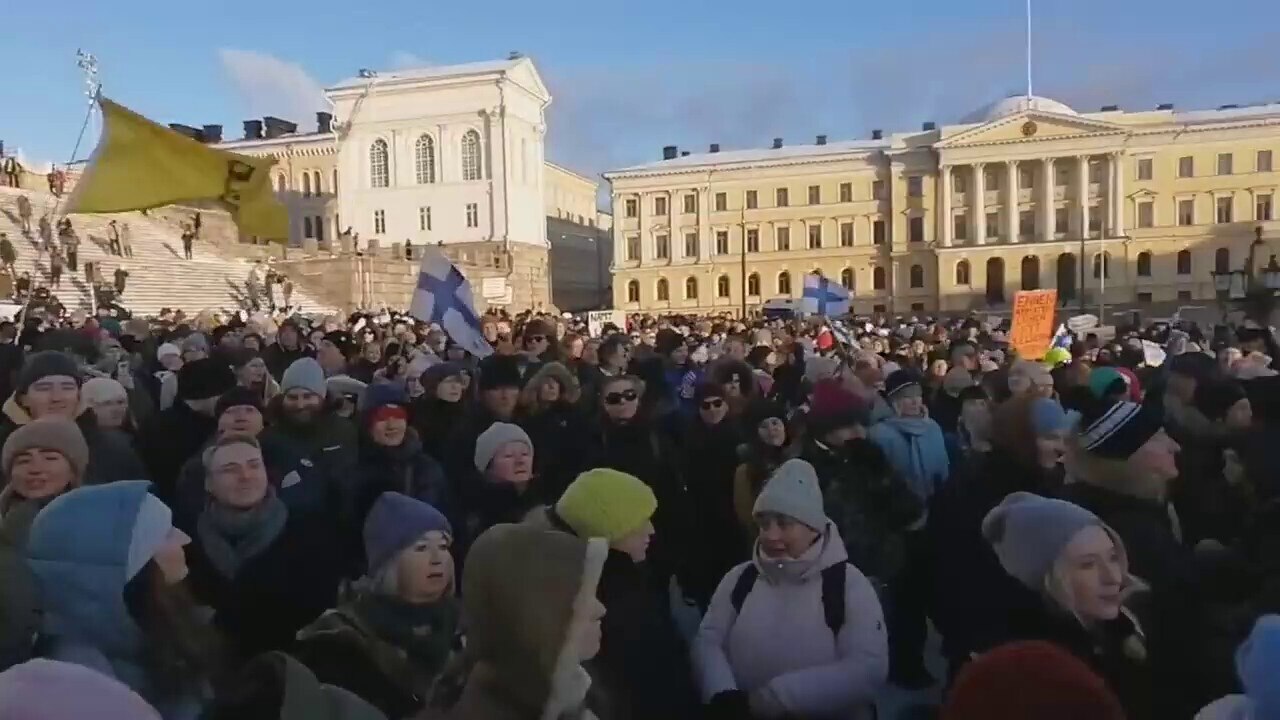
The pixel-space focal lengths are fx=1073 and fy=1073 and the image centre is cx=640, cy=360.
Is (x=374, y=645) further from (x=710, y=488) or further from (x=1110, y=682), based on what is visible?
(x=710, y=488)

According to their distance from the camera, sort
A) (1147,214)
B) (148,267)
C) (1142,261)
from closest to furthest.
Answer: (148,267) < (1147,214) < (1142,261)

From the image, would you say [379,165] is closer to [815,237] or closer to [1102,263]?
[815,237]

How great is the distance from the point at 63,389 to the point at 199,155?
10.7 feet

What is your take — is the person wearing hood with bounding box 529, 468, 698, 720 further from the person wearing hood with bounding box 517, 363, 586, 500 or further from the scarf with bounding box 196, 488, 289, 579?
the person wearing hood with bounding box 517, 363, 586, 500

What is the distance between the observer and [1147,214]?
69.1 metres

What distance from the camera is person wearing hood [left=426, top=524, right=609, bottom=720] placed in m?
2.20

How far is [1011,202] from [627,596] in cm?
7164

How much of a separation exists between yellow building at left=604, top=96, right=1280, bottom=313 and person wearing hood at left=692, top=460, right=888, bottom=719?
66.5 m

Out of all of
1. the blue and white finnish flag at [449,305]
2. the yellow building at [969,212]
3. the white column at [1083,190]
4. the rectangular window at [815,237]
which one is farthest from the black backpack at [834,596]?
the rectangular window at [815,237]

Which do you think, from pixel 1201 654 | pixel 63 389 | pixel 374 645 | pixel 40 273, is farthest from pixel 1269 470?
pixel 40 273

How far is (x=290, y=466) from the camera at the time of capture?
4977 mm

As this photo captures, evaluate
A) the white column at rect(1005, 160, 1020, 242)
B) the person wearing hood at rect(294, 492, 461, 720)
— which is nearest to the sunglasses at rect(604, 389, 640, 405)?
the person wearing hood at rect(294, 492, 461, 720)

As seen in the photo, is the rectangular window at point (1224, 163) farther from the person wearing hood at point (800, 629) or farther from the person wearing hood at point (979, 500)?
the person wearing hood at point (800, 629)

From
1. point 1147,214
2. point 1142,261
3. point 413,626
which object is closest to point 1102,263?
point 1142,261
